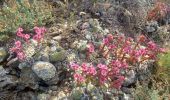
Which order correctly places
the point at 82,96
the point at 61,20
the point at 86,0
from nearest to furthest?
the point at 82,96 → the point at 61,20 → the point at 86,0

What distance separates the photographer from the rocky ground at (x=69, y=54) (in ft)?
17.4

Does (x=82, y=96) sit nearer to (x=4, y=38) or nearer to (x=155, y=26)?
(x=4, y=38)

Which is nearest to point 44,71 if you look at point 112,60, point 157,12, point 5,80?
point 5,80

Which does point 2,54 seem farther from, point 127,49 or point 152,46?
point 152,46

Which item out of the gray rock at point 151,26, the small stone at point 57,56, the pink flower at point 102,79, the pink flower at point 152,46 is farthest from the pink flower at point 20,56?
the gray rock at point 151,26

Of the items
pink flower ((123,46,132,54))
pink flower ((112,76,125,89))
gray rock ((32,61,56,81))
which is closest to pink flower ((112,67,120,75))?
pink flower ((112,76,125,89))

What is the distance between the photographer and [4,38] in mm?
5758

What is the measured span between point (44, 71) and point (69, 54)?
2.08 feet

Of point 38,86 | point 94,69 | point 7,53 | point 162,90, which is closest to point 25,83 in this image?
point 38,86

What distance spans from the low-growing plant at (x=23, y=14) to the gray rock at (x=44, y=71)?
32.8 inches

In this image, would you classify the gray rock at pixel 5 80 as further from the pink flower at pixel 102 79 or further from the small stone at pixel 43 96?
the pink flower at pixel 102 79

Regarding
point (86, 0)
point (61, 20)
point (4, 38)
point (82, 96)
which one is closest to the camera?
point (82, 96)

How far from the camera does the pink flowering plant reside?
5375mm

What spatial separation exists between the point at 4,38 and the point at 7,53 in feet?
1.06
